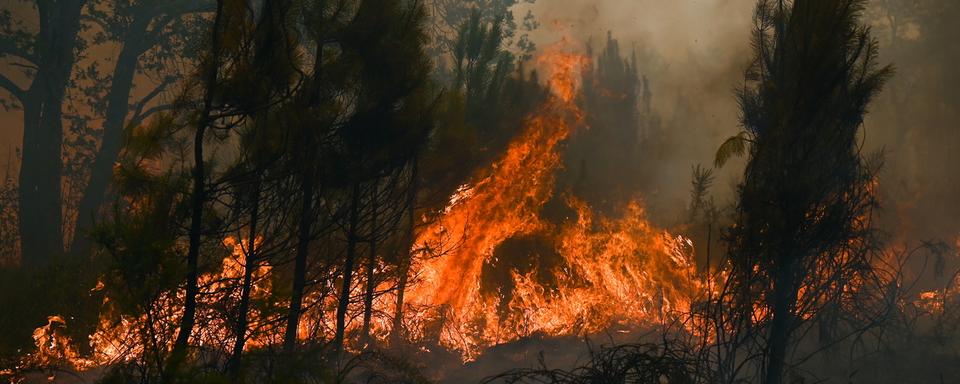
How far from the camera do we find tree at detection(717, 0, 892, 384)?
7.02 metres

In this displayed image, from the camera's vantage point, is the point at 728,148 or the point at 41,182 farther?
the point at 41,182

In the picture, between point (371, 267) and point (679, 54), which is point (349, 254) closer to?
point (371, 267)

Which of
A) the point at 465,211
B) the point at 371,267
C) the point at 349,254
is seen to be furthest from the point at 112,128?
the point at 349,254

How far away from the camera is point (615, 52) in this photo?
23219mm

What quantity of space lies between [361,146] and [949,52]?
20.7m

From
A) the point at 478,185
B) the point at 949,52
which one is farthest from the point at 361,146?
the point at 949,52

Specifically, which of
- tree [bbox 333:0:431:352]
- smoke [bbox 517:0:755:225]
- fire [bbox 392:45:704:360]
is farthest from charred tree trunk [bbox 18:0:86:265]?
smoke [bbox 517:0:755:225]

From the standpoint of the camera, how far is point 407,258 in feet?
37.9

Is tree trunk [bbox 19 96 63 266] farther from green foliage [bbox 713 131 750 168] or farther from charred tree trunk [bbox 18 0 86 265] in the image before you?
green foliage [bbox 713 131 750 168]

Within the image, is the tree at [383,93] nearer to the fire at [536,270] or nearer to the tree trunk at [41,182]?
the fire at [536,270]

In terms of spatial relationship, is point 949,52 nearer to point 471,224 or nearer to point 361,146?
point 471,224

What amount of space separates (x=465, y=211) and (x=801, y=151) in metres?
8.03

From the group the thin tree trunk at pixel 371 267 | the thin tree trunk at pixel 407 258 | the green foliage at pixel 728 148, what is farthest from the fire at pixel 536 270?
the green foliage at pixel 728 148

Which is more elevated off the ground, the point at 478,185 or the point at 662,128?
the point at 662,128
